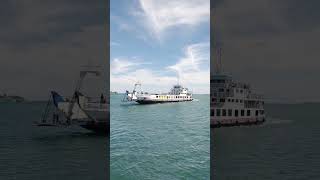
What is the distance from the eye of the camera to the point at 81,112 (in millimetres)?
9406

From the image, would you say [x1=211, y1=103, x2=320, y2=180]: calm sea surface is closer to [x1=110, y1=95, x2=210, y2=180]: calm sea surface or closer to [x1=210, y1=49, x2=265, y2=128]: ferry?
[x1=210, y1=49, x2=265, y2=128]: ferry

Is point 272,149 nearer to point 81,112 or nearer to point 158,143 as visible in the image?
point 81,112

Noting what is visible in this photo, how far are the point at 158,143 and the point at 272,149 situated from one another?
805 centimetres

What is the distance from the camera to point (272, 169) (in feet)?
22.9

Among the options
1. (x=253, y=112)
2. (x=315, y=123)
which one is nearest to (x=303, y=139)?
(x=253, y=112)

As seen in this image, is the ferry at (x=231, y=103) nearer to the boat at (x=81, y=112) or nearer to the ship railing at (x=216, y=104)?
the ship railing at (x=216, y=104)

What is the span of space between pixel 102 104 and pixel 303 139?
6259 millimetres

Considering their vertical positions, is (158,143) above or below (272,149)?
below

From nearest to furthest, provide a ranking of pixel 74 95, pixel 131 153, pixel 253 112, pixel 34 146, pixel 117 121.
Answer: pixel 74 95 → pixel 34 146 → pixel 253 112 → pixel 131 153 → pixel 117 121

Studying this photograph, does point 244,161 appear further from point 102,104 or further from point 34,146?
point 34,146

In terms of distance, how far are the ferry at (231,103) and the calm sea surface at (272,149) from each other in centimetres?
27

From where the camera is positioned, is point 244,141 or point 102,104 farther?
point 244,141

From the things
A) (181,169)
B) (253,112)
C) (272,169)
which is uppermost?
(253,112)

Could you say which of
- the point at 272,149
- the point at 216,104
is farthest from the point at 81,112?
the point at 272,149
